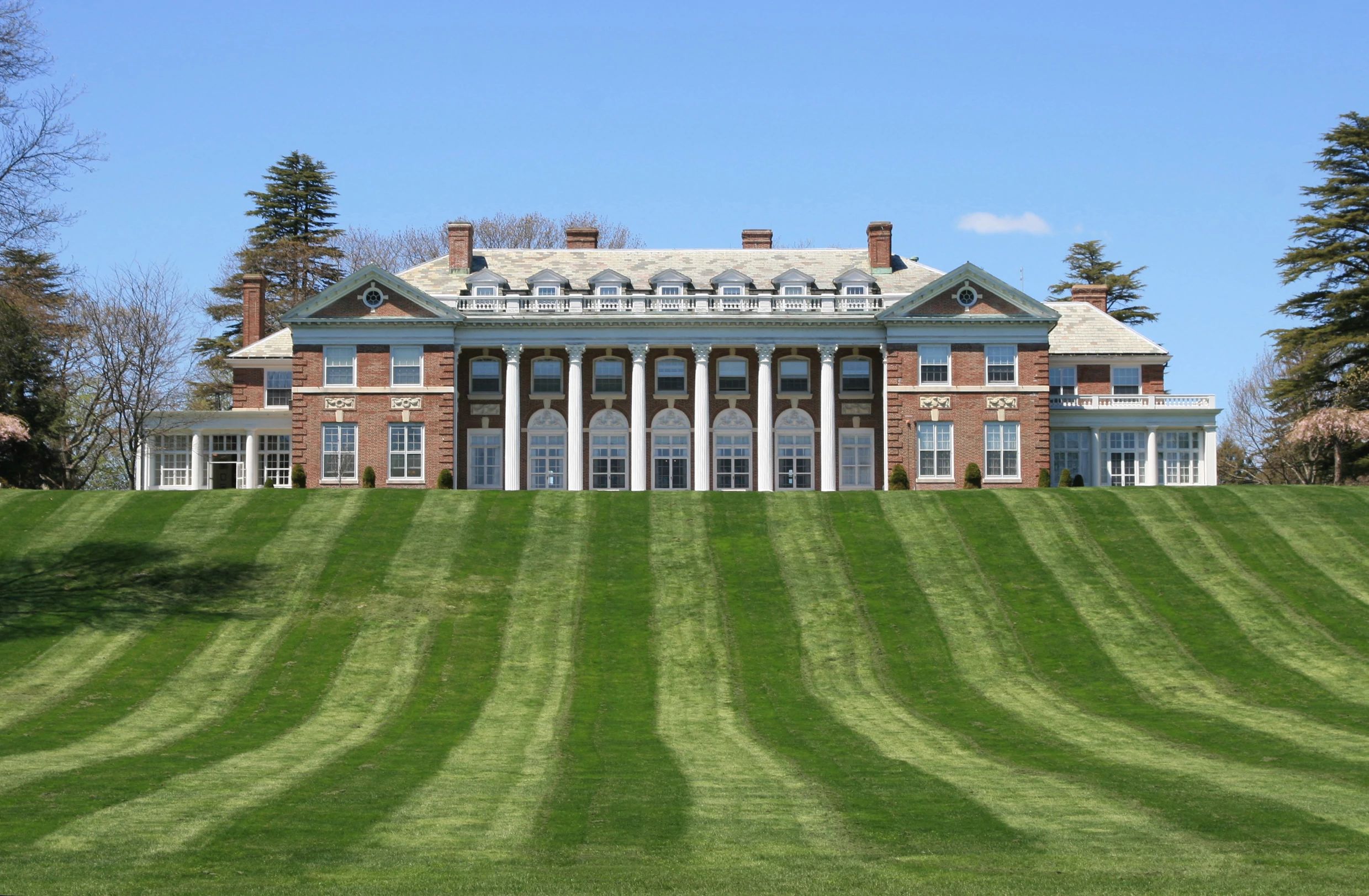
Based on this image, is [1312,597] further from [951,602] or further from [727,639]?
[727,639]

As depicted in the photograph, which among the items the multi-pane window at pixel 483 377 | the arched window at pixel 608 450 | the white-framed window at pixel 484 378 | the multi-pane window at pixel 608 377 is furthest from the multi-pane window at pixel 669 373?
the multi-pane window at pixel 483 377

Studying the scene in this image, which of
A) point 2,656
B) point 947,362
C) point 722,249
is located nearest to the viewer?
point 2,656

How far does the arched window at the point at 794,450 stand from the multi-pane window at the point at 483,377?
12.9m

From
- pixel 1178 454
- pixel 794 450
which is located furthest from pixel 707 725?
pixel 1178 454

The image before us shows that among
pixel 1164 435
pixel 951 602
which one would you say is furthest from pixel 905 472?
pixel 951 602

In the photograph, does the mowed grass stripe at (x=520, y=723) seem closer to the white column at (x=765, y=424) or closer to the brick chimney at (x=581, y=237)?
the white column at (x=765, y=424)

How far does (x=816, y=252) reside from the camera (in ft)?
227

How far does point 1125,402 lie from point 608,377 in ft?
79.2

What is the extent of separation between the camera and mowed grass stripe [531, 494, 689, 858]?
16781 millimetres

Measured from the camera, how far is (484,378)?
63062 mm

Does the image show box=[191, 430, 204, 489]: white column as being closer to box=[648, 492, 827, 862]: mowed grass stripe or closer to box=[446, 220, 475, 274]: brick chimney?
box=[446, 220, 475, 274]: brick chimney

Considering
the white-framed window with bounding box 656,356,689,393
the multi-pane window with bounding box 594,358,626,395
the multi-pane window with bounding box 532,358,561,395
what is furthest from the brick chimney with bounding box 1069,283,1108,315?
the multi-pane window with bounding box 532,358,561,395

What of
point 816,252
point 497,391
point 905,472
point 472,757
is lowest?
point 472,757

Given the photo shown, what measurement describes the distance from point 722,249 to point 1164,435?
23.1m
